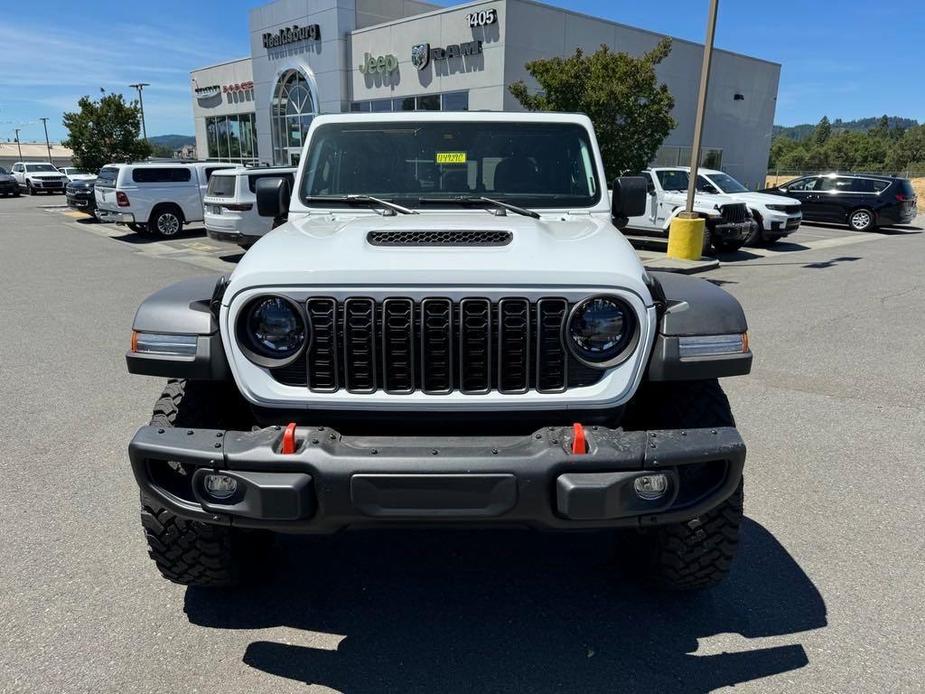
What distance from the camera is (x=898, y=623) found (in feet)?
9.03

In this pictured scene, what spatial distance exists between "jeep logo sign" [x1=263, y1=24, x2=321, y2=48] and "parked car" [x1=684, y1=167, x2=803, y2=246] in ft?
57.5

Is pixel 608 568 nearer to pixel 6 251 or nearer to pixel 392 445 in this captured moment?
pixel 392 445

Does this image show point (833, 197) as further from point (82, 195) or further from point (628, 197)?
point (82, 195)

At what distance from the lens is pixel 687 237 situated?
12.6m

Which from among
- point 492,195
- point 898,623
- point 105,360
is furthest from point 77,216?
point 898,623

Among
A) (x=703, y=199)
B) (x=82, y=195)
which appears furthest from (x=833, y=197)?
(x=82, y=195)

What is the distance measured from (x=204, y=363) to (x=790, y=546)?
9.32 feet

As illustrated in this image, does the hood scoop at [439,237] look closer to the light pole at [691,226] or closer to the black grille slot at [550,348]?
the black grille slot at [550,348]

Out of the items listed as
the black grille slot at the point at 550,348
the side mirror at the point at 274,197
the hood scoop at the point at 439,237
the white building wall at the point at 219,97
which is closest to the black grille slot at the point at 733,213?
the side mirror at the point at 274,197

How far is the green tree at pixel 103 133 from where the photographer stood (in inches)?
1150

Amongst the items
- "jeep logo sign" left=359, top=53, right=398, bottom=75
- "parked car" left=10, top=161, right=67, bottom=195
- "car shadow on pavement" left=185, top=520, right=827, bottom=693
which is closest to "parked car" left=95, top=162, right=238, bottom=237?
"jeep logo sign" left=359, top=53, right=398, bottom=75

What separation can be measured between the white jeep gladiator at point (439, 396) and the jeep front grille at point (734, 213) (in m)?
11.8

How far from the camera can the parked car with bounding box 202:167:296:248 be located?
1305 centimetres

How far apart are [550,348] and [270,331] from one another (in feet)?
3.29
